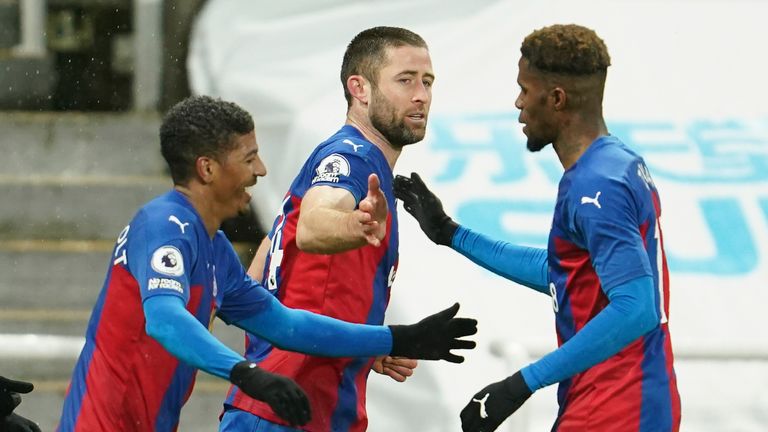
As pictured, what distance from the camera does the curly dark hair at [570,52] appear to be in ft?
15.7

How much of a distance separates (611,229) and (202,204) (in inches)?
46.1

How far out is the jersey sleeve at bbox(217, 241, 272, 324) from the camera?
486cm

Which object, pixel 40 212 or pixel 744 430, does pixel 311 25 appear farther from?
pixel 744 430

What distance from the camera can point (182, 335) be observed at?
4367 millimetres

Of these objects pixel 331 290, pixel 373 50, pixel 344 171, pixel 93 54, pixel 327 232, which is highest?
pixel 373 50

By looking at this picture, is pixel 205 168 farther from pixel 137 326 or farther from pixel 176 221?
pixel 137 326

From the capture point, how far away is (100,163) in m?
8.99

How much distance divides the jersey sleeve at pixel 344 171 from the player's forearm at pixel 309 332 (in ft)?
1.28

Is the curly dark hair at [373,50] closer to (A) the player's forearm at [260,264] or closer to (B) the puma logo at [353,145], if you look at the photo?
(B) the puma logo at [353,145]

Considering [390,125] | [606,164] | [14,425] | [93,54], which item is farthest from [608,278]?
[93,54]

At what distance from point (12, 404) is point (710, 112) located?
406cm

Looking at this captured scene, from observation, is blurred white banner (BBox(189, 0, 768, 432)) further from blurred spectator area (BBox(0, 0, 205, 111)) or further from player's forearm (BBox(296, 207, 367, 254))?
player's forearm (BBox(296, 207, 367, 254))

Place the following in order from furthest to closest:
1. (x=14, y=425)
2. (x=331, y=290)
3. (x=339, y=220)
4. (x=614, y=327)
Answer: (x=331, y=290)
(x=14, y=425)
(x=339, y=220)
(x=614, y=327)

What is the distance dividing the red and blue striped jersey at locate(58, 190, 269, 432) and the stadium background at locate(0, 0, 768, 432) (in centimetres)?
145
